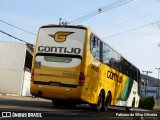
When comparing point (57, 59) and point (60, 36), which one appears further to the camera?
point (60, 36)

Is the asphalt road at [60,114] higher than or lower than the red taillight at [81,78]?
lower

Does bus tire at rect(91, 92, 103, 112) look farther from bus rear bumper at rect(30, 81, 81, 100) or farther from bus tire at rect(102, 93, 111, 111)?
bus rear bumper at rect(30, 81, 81, 100)

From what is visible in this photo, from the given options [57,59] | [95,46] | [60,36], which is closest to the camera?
[57,59]

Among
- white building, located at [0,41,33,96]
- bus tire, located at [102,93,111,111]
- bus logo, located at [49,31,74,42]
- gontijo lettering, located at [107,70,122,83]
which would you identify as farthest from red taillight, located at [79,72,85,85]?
white building, located at [0,41,33,96]

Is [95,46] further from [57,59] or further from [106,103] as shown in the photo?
[106,103]

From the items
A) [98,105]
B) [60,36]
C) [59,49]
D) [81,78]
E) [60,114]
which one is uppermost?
[60,36]

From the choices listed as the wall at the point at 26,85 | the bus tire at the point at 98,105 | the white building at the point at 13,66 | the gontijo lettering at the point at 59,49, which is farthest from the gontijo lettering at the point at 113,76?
the wall at the point at 26,85

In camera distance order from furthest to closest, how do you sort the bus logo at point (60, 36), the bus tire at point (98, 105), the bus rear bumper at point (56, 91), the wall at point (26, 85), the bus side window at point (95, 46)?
the wall at point (26, 85), the bus tire at point (98, 105), the bus side window at point (95, 46), the bus logo at point (60, 36), the bus rear bumper at point (56, 91)

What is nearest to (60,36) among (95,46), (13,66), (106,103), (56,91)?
(95,46)

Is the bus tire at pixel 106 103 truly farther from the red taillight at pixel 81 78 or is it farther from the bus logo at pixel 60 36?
the bus logo at pixel 60 36

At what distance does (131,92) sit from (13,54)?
69.3 ft

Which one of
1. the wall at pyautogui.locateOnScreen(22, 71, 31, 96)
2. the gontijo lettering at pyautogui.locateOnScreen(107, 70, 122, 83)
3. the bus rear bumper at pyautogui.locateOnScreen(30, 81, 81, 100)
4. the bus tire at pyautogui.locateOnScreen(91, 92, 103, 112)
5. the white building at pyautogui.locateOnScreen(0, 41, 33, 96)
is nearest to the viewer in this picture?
the bus rear bumper at pyautogui.locateOnScreen(30, 81, 81, 100)

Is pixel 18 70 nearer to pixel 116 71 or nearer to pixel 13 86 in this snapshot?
pixel 13 86

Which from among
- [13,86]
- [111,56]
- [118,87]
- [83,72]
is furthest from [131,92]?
[13,86]
